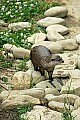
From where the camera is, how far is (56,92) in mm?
5070

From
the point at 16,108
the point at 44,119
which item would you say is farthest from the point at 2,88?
the point at 44,119

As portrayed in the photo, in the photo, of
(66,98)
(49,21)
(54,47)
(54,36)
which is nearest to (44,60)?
(66,98)

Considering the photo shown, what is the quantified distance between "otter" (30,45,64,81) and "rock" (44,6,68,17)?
2.06 m

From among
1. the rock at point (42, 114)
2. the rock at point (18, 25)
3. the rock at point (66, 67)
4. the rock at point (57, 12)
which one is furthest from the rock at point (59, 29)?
the rock at point (42, 114)

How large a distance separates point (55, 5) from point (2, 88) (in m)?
3.29

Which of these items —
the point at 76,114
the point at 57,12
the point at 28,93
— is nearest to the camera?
the point at 76,114

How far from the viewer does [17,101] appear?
4.74 meters

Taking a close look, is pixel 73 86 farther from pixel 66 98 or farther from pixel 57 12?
pixel 57 12

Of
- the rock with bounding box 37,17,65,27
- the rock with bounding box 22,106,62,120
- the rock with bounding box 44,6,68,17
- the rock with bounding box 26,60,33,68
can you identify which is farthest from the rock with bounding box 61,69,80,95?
the rock with bounding box 44,6,68,17

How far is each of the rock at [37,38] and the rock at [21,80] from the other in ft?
4.64

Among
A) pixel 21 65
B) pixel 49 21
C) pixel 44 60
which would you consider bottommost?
pixel 21 65

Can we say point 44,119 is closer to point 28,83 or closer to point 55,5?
point 28,83

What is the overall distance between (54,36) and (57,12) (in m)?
1.01

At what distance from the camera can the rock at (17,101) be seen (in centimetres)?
473
